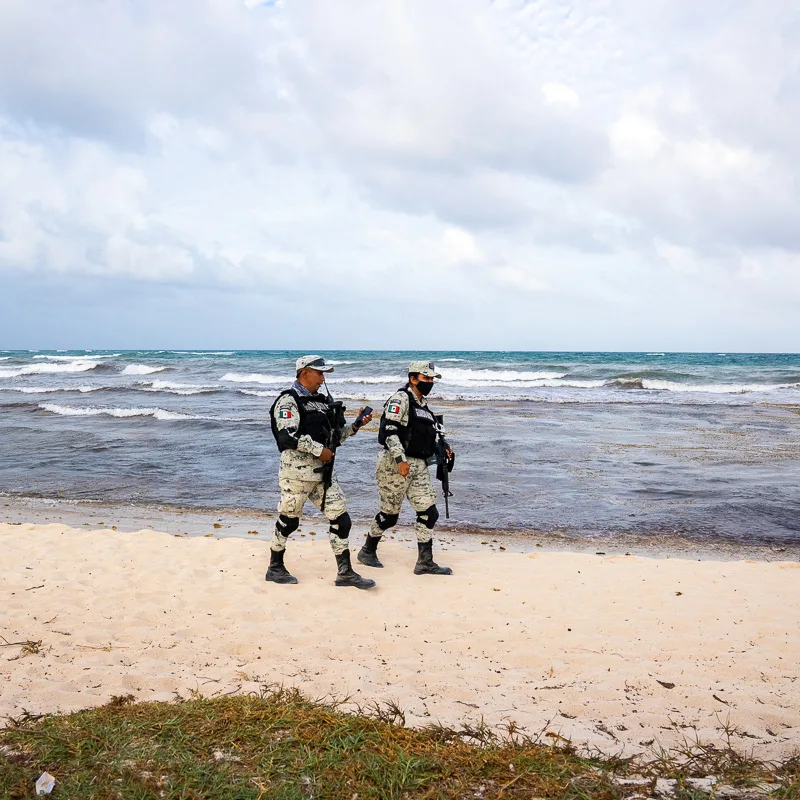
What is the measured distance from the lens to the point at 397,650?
4.66m

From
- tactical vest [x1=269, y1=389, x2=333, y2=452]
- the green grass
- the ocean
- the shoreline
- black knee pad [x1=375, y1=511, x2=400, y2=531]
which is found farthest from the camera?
the ocean

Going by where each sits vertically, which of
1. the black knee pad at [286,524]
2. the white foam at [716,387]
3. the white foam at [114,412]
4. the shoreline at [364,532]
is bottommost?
the shoreline at [364,532]

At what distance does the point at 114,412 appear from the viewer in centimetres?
2277

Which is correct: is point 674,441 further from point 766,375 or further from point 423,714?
point 766,375

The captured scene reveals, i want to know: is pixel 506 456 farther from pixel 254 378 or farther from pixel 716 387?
pixel 254 378

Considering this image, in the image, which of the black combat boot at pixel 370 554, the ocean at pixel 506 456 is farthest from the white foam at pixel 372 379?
the black combat boot at pixel 370 554

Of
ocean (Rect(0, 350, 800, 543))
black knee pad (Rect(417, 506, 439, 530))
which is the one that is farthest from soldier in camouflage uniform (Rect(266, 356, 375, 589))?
ocean (Rect(0, 350, 800, 543))

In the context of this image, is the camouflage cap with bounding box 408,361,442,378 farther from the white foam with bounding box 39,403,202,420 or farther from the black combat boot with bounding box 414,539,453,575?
the white foam with bounding box 39,403,202,420

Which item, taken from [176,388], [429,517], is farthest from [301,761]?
[176,388]

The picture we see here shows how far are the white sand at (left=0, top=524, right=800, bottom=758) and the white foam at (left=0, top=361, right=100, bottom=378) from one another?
45279 mm

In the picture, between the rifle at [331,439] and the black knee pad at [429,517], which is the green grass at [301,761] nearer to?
the rifle at [331,439]

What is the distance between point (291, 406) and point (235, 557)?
7.16 ft

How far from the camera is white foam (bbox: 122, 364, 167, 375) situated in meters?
47.8

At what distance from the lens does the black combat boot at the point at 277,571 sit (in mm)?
6164
